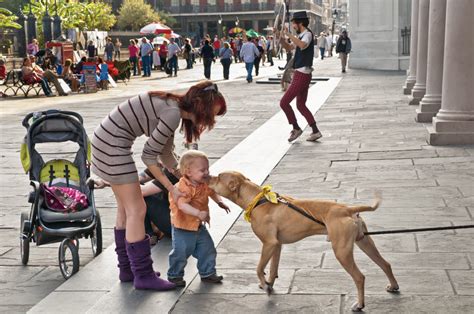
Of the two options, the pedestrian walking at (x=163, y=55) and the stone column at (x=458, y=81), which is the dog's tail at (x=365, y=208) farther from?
A: the pedestrian walking at (x=163, y=55)

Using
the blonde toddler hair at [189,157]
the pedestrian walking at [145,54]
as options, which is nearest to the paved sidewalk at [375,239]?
the blonde toddler hair at [189,157]

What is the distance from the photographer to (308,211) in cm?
511

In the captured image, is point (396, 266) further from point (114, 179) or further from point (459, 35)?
point (459, 35)

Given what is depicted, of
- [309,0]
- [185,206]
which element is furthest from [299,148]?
[309,0]

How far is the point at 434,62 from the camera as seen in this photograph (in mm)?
15258

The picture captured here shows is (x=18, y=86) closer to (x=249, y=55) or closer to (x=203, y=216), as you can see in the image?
(x=249, y=55)

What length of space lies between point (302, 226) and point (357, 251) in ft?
4.53

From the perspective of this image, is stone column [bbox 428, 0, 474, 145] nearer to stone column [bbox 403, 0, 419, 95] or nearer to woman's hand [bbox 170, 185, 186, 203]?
woman's hand [bbox 170, 185, 186, 203]

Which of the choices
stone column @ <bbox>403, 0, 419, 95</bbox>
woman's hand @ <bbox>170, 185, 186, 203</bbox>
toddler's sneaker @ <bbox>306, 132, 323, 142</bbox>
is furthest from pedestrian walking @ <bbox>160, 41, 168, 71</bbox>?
woman's hand @ <bbox>170, 185, 186, 203</bbox>

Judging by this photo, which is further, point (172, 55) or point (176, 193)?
point (172, 55)

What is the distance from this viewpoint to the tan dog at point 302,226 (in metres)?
4.90

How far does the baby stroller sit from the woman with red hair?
77 cm

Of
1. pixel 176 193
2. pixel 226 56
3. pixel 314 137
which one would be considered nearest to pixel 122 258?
pixel 176 193

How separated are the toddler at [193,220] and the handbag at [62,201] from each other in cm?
102
